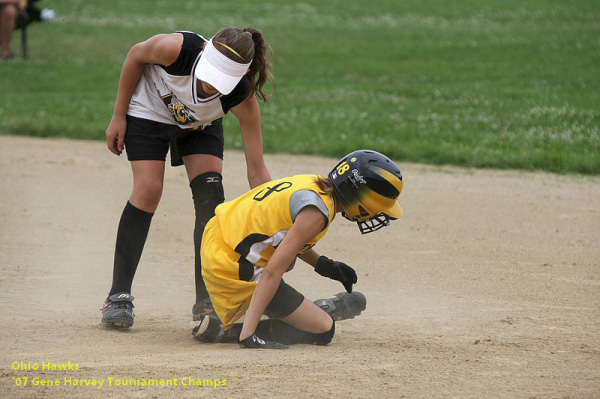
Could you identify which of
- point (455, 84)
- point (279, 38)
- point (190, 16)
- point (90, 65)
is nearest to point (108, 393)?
point (455, 84)

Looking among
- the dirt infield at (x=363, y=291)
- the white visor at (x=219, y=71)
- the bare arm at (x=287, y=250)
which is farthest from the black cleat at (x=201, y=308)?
the white visor at (x=219, y=71)

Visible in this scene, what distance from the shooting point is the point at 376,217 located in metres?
4.23

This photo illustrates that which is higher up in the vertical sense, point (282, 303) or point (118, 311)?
point (282, 303)

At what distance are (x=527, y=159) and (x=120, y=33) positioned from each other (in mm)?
13543

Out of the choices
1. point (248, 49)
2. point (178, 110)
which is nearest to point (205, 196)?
point (178, 110)

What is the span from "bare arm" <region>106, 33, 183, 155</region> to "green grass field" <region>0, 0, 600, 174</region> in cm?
563

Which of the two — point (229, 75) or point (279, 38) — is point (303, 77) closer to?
point (279, 38)

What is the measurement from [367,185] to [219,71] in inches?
36.9

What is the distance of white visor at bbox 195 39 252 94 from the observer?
4320mm

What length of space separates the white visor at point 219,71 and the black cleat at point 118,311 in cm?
123

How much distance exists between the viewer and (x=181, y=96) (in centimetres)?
456

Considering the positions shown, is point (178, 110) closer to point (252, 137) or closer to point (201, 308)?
point (252, 137)

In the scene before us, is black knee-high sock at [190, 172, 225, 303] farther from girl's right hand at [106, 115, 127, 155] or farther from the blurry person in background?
the blurry person in background

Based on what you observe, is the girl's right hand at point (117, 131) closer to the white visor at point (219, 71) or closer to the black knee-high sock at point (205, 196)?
the black knee-high sock at point (205, 196)
